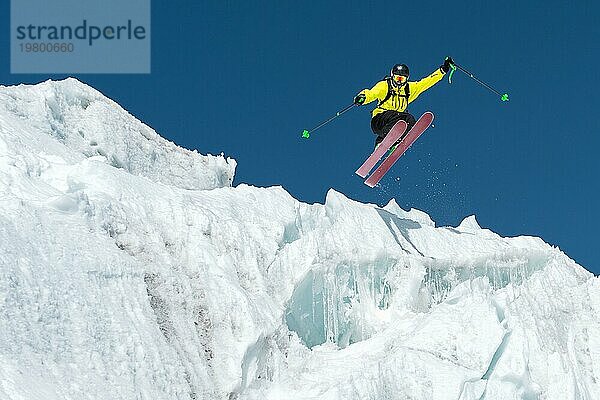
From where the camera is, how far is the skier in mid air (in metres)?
14.3

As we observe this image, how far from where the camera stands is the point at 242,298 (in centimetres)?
995

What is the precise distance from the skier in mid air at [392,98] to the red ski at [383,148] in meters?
0.18

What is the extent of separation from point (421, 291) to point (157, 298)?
6887 mm

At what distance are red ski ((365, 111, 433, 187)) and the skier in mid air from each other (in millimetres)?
188

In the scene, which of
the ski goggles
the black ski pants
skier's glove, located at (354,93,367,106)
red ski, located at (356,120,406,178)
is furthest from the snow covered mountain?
the ski goggles

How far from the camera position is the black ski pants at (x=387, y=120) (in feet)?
47.5

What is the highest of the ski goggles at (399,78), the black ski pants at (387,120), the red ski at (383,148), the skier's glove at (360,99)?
the ski goggles at (399,78)

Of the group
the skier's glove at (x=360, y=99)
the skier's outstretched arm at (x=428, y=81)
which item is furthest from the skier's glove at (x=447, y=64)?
the skier's glove at (x=360, y=99)

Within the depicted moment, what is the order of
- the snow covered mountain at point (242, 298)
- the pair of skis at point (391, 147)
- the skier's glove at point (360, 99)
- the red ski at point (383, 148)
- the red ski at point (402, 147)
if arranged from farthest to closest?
the red ski at point (402, 147), the pair of skis at point (391, 147), the red ski at point (383, 148), the skier's glove at point (360, 99), the snow covered mountain at point (242, 298)

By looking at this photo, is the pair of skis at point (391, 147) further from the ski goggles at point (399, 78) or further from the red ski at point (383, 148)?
the ski goggles at point (399, 78)

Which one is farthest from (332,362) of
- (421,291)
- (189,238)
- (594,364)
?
(594,364)

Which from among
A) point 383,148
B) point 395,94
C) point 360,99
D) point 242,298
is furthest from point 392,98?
point 242,298

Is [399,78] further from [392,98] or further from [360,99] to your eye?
[360,99]

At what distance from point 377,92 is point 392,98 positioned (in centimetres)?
37
